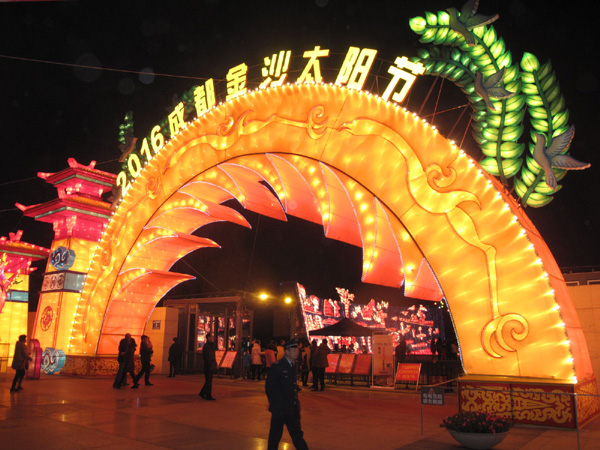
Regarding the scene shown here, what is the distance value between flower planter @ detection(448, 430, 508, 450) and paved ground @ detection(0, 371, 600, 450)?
0.24 m

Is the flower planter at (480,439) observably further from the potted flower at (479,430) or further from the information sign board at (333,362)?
the information sign board at (333,362)

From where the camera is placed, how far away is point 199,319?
2214 cm

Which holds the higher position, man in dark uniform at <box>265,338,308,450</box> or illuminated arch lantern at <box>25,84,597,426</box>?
illuminated arch lantern at <box>25,84,597,426</box>

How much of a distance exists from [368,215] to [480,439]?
21.4 feet

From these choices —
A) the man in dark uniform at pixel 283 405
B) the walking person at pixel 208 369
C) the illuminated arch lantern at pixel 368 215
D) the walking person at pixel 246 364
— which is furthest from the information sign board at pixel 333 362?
the man in dark uniform at pixel 283 405

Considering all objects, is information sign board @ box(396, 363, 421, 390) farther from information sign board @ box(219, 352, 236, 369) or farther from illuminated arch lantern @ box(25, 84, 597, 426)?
information sign board @ box(219, 352, 236, 369)

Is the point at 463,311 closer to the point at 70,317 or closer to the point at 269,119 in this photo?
the point at 269,119

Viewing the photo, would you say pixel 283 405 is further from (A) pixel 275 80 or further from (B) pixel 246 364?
(B) pixel 246 364

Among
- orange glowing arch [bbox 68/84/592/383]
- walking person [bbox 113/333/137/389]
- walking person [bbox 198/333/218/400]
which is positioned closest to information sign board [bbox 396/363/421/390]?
orange glowing arch [bbox 68/84/592/383]

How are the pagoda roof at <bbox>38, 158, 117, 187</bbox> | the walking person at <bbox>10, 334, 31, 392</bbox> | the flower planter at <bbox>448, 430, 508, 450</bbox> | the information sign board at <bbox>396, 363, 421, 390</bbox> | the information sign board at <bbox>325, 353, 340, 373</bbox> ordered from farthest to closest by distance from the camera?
the pagoda roof at <bbox>38, 158, 117, 187</bbox>
the information sign board at <bbox>325, 353, 340, 373</bbox>
the information sign board at <bbox>396, 363, 421, 390</bbox>
the walking person at <bbox>10, 334, 31, 392</bbox>
the flower planter at <bbox>448, 430, 508, 450</bbox>

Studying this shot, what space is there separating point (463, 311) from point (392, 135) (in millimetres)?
3937

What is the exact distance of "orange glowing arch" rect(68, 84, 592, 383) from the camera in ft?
29.1

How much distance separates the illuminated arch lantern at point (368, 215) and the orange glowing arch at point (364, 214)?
3 centimetres

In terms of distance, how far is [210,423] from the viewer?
8703 mm
